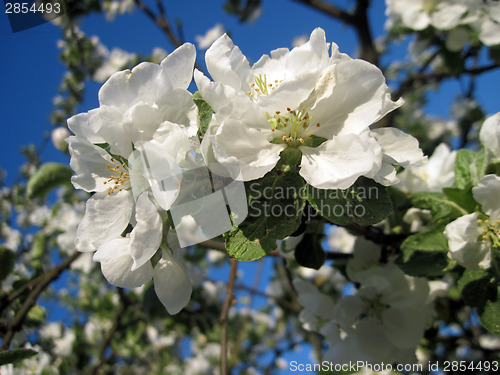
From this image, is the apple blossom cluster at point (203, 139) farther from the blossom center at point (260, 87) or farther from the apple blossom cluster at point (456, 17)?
the apple blossom cluster at point (456, 17)

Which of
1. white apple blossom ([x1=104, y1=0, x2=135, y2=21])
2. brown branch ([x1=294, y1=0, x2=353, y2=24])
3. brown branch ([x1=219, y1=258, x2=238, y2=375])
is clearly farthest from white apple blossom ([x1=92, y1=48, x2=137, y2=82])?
brown branch ([x1=219, y1=258, x2=238, y2=375])

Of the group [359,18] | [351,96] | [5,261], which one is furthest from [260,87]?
[359,18]

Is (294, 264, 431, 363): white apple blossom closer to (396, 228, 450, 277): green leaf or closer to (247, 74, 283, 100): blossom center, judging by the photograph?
(396, 228, 450, 277): green leaf

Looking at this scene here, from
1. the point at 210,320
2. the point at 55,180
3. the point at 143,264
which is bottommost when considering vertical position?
the point at 210,320

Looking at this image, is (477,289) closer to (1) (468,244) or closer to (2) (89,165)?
(1) (468,244)

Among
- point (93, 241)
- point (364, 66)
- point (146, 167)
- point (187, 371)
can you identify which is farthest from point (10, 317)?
point (187, 371)

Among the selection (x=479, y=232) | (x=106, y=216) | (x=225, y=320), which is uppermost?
(x=106, y=216)

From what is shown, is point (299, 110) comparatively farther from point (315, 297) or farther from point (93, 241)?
point (315, 297)

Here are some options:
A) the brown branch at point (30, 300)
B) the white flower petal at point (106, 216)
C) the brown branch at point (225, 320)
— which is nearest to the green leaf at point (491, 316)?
the brown branch at point (225, 320)
